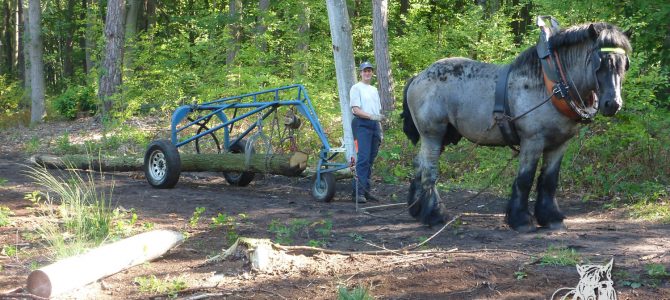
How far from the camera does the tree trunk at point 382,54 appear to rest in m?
14.3

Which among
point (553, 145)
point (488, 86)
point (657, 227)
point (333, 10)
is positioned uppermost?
point (333, 10)

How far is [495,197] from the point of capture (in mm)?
9336

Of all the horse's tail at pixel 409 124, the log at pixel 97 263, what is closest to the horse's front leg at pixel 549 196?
the horse's tail at pixel 409 124

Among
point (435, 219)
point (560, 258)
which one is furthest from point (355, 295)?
point (435, 219)

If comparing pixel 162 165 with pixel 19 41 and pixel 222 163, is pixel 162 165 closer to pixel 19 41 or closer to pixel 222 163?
pixel 222 163

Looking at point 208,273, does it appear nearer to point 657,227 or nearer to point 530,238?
point 530,238

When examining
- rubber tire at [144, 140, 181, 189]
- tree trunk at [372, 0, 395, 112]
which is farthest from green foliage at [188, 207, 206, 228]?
tree trunk at [372, 0, 395, 112]

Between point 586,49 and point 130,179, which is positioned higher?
point 586,49

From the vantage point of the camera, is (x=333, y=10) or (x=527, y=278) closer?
(x=527, y=278)

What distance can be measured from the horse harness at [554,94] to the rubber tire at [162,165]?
15.8 feet

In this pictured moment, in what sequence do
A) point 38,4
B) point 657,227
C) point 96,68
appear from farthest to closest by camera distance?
1. point 38,4
2. point 96,68
3. point 657,227

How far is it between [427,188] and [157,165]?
14.8ft

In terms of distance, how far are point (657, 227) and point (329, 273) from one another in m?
3.84

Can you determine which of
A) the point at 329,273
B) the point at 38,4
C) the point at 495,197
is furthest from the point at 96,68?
the point at 329,273
